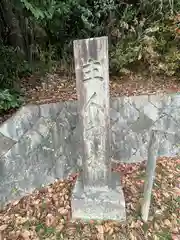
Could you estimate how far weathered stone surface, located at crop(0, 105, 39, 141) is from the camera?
10.7ft

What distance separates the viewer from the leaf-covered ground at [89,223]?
283cm

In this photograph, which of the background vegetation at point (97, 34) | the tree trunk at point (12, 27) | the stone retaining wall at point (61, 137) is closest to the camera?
the stone retaining wall at point (61, 137)

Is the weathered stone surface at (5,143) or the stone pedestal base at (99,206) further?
the weathered stone surface at (5,143)

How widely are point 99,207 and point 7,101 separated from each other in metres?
1.81

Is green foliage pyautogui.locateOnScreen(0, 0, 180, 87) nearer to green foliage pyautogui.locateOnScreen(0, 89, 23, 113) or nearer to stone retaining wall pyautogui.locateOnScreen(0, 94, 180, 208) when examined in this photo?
green foliage pyautogui.locateOnScreen(0, 89, 23, 113)

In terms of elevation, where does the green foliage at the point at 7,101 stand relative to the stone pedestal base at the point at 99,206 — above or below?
above

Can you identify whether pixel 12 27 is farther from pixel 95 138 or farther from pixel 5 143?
pixel 95 138

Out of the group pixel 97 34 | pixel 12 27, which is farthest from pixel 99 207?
pixel 12 27

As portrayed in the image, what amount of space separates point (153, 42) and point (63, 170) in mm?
2503

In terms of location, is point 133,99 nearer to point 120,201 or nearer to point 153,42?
point 153,42

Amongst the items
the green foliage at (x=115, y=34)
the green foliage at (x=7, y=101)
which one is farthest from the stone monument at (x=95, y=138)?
the green foliage at (x=115, y=34)

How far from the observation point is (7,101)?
11.0 feet

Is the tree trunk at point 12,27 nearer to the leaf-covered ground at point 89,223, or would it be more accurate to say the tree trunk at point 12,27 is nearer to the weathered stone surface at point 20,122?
the weathered stone surface at point 20,122

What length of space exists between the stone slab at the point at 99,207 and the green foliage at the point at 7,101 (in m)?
1.46
